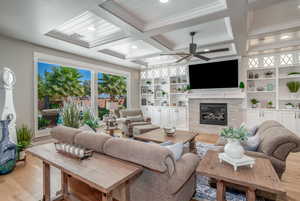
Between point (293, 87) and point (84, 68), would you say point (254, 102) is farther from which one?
point (84, 68)

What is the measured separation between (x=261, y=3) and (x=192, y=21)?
1.00 metres

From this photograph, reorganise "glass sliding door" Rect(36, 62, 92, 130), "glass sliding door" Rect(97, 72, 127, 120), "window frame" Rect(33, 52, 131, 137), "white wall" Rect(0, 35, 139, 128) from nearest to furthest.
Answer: "white wall" Rect(0, 35, 139, 128), "window frame" Rect(33, 52, 131, 137), "glass sliding door" Rect(36, 62, 92, 130), "glass sliding door" Rect(97, 72, 127, 120)

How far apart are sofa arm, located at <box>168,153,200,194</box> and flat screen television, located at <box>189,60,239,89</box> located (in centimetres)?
408

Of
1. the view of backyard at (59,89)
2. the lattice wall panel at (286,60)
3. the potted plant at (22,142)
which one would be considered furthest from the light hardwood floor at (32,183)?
the lattice wall panel at (286,60)

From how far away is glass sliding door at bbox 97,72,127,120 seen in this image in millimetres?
5516

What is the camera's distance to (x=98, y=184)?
3.74ft

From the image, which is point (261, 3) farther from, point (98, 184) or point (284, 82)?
point (284, 82)

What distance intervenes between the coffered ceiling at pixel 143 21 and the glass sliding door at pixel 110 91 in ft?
5.21

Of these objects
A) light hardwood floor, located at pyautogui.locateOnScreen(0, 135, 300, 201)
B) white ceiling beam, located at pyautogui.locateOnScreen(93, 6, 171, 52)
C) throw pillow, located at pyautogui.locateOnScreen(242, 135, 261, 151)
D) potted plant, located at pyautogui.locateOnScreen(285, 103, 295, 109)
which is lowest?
light hardwood floor, located at pyautogui.locateOnScreen(0, 135, 300, 201)

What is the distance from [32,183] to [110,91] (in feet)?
13.3

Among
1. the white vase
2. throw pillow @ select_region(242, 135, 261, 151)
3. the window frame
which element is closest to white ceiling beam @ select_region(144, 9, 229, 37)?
the white vase

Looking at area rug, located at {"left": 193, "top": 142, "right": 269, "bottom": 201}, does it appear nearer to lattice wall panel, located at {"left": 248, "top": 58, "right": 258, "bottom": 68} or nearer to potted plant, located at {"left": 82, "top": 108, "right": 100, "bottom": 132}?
potted plant, located at {"left": 82, "top": 108, "right": 100, "bottom": 132}

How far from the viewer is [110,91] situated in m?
5.99

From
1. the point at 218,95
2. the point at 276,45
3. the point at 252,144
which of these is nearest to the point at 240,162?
the point at 252,144
